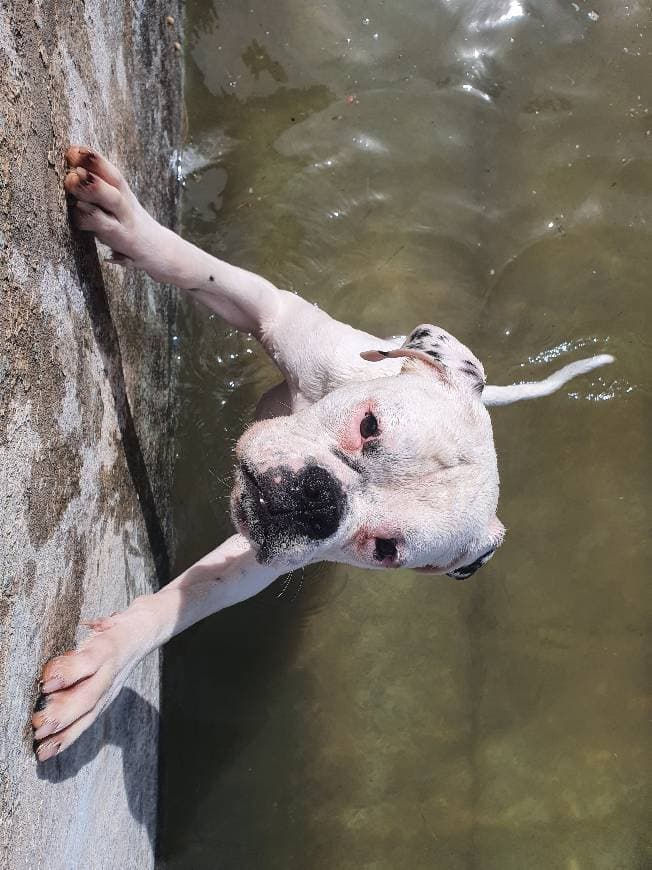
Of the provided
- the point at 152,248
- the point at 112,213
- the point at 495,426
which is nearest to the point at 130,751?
the point at 152,248

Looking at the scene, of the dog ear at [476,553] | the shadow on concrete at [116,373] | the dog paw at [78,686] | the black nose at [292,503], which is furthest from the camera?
the dog ear at [476,553]

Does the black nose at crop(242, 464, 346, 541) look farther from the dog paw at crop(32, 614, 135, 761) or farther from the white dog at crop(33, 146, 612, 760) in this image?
the dog paw at crop(32, 614, 135, 761)

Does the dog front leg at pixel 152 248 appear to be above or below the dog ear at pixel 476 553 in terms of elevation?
above

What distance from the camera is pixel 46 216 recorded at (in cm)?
239

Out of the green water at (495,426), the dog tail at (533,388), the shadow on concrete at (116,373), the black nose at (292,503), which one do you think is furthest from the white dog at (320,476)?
the green water at (495,426)

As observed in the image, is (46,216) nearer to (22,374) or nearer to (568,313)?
(22,374)

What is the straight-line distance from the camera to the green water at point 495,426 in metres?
4.59

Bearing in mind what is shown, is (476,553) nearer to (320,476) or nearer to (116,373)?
(320,476)

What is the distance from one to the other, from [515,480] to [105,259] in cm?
307

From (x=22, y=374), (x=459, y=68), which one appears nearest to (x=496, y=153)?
(x=459, y=68)

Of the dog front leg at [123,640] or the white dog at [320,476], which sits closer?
the dog front leg at [123,640]

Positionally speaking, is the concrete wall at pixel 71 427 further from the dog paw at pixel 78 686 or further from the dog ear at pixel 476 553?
the dog ear at pixel 476 553

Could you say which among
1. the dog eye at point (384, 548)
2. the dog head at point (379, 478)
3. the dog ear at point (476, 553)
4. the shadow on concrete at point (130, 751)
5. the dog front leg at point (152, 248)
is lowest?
the shadow on concrete at point (130, 751)

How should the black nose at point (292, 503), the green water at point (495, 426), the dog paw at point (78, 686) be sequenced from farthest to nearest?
the green water at point (495, 426) < the black nose at point (292, 503) < the dog paw at point (78, 686)
